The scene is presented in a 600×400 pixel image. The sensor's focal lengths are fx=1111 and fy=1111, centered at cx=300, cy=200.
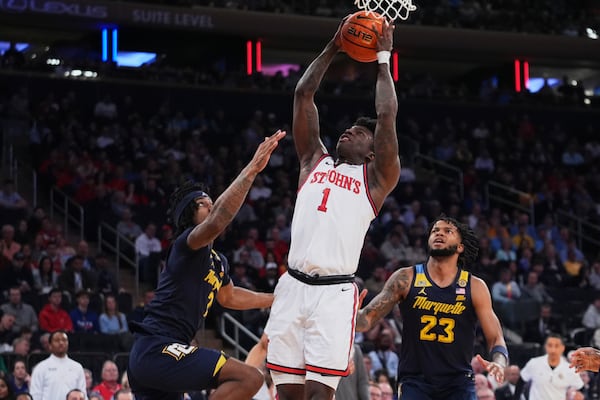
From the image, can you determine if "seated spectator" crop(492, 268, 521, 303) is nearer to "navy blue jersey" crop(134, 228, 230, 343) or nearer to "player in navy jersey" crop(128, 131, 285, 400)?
"player in navy jersey" crop(128, 131, 285, 400)

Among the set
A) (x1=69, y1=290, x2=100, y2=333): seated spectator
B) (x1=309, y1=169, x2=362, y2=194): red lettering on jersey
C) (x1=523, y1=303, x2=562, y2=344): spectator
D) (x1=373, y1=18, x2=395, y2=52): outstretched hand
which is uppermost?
(x1=373, y1=18, x2=395, y2=52): outstretched hand

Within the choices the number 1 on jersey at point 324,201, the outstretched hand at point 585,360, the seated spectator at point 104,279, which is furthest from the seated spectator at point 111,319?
the outstretched hand at point 585,360

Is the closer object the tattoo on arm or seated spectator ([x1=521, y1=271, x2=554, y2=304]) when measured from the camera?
the tattoo on arm

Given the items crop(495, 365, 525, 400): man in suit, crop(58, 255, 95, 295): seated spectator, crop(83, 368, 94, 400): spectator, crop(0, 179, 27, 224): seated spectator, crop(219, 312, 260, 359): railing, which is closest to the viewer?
crop(83, 368, 94, 400): spectator

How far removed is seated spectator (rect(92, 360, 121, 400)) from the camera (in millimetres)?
13656

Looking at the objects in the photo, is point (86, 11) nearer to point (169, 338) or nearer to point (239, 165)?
point (239, 165)

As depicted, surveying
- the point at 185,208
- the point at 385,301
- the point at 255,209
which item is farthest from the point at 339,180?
the point at 255,209

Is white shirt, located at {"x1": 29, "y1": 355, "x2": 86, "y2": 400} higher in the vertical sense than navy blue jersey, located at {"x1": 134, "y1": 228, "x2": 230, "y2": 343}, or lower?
lower

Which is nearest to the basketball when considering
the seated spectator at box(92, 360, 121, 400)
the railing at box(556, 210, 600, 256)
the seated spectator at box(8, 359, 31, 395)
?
the seated spectator at box(92, 360, 121, 400)

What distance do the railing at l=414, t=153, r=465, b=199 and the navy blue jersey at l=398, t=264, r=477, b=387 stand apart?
17.7 metres

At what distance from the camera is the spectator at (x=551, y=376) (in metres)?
14.8

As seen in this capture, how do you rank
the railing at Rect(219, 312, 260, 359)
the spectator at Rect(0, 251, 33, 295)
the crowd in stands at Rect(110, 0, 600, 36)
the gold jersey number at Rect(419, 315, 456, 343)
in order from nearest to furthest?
the gold jersey number at Rect(419, 315, 456, 343) → the spectator at Rect(0, 251, 33, 295) → the railing at Rect(219, 312, 260, 359) → the crowd in stands at Rect(110, 0, 600, 36)

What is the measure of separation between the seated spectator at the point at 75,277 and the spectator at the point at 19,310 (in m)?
1.04

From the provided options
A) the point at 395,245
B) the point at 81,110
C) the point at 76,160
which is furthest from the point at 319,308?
Result: the point at 81,110
